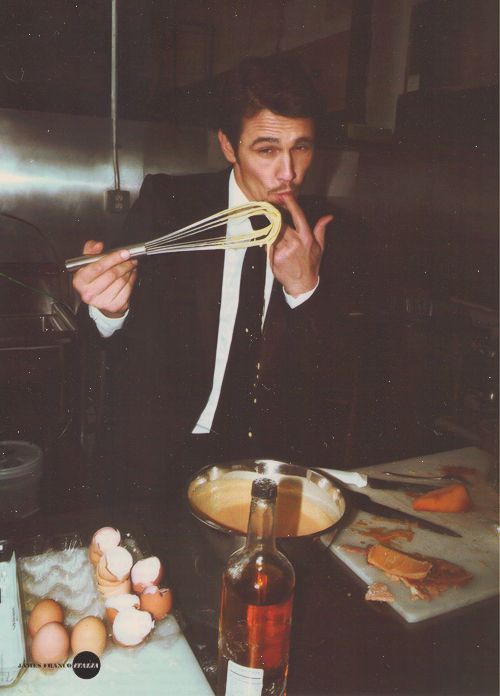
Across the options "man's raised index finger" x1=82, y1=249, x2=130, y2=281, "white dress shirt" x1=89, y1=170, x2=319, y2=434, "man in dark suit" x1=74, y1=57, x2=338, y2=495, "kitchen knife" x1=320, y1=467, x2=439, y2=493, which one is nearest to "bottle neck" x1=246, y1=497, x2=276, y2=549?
"kitchen knife" x1=320, y1=467, x2=439, y2=493

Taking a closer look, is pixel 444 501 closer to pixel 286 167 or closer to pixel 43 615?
pixel 43 615

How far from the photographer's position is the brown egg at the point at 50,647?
0.49 m

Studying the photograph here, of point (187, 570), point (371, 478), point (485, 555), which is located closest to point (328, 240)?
point (371, 478)

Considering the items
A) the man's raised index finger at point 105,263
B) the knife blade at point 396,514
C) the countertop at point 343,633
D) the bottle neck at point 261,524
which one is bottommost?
the countertop at point 343,633

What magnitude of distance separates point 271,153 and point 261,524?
1.20 m

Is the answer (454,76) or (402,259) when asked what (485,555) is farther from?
(402,259)

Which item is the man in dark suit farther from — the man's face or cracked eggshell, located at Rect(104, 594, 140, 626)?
cracked eggshell, located at Rect(104, 594, 140, 626)

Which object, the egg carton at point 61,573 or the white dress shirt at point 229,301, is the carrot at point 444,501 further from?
the white dress shirt at point 229,301

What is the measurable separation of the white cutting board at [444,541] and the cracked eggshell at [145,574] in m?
0.24

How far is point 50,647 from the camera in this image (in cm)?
49

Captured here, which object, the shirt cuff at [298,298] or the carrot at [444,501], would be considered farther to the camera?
the shirt cuff at [298,298]

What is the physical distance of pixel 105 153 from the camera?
2268 millimetres

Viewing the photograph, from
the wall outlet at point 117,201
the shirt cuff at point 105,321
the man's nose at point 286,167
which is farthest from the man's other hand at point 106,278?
the wall outlet at point 117,201

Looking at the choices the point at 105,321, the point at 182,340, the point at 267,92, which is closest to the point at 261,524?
the point at 105,321
